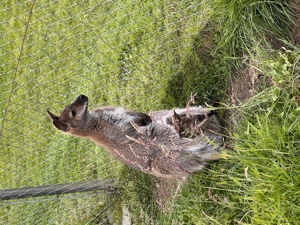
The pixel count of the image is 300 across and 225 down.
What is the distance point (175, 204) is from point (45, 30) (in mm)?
4318

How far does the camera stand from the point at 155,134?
180 inches

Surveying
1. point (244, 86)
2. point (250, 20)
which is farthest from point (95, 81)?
point (250, 20)

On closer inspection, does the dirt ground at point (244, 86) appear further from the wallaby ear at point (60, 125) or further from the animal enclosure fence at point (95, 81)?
the wallaby ear at point (60, 125)

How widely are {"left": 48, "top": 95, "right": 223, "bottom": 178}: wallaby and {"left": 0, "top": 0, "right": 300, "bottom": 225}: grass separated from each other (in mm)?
204

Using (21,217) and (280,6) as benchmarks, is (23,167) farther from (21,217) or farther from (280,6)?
(280,6)

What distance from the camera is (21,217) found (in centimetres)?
→ 664

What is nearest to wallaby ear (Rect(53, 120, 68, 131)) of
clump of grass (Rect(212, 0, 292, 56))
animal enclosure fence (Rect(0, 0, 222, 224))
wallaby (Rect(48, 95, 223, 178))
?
wallaby (Rect(48, 95, 223, 178))

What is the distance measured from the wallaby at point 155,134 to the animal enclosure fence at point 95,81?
A: 0.57 meters

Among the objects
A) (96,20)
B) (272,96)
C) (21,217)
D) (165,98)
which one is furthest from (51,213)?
(272,96)

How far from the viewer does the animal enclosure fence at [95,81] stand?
520 centimetres

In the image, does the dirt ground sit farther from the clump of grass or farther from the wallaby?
the wallaby

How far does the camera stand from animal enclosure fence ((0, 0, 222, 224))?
5203mm

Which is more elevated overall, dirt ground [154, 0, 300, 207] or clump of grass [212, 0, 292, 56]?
clump of grass [212, 0, 292, 56]

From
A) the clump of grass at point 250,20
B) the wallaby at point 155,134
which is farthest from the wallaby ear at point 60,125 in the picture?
the clump of grass at point 250,20
